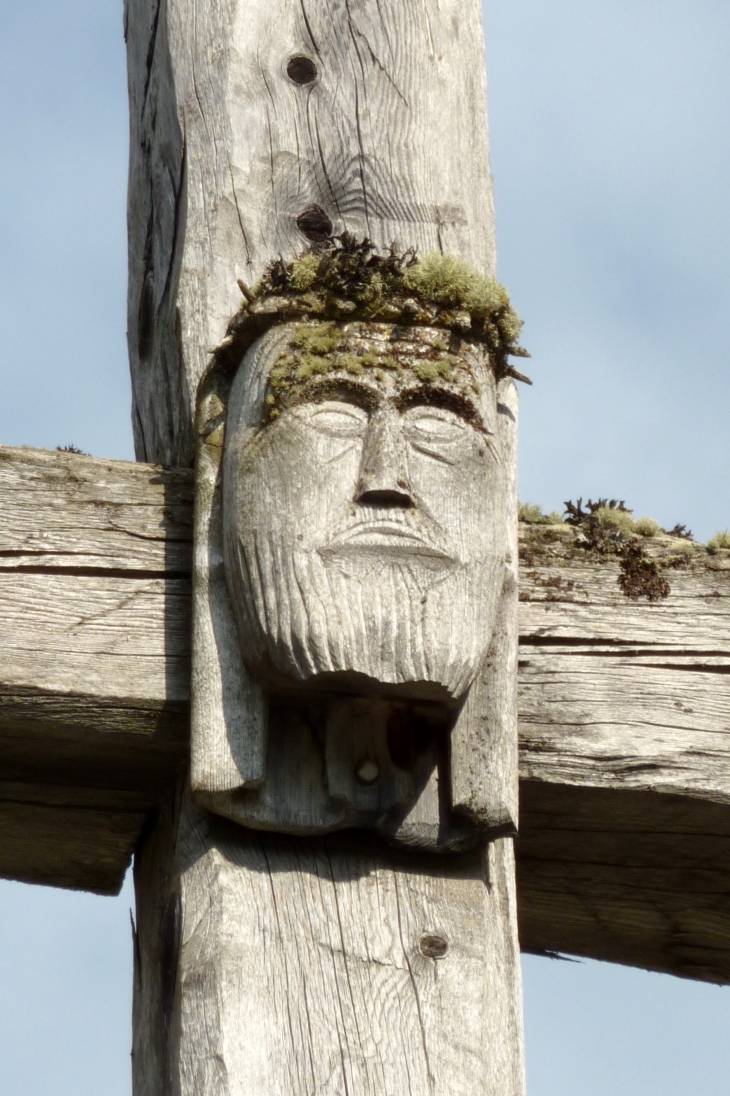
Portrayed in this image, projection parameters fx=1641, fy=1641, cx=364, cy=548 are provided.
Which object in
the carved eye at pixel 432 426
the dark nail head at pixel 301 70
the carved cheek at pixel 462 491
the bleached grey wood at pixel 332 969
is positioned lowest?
the bleached grey wood at pixel 332 969

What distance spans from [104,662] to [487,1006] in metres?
0.75

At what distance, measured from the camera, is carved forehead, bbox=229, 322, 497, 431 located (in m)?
2.47

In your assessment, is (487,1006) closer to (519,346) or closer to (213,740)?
(213,740)

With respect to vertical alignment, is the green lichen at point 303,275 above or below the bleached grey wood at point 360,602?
above

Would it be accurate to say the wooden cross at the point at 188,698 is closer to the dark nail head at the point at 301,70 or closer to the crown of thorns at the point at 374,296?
the dark nail head at the point at 301,70

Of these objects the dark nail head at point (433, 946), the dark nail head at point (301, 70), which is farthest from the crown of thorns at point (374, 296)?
the dark nail head at point (433, 946)

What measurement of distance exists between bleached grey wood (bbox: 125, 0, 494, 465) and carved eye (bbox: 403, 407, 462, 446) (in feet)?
1.50

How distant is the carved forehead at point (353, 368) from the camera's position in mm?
2473

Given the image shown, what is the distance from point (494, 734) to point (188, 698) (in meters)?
0.46

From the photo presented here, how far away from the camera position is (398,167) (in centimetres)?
293

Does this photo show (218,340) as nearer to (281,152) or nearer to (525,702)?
(281,152)

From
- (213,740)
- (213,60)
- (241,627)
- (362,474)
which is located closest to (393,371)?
(362,474)

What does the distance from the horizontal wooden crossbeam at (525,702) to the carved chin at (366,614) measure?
25 cm

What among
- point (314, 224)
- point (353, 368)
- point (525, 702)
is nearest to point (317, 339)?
point (353, 368)
